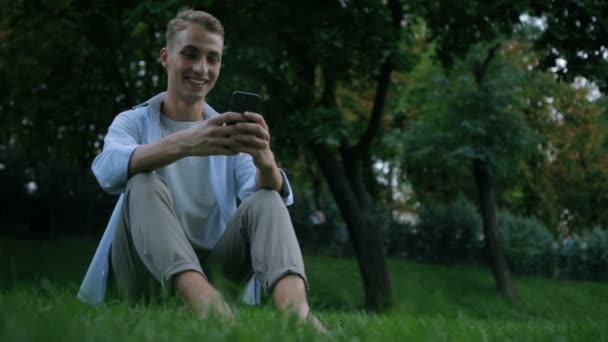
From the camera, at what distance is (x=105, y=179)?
340 centimetres

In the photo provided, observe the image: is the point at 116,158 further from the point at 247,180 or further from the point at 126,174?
the point at 247,180

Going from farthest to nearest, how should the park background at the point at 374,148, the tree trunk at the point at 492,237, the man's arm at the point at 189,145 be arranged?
the tree trunk at the point at 492,237 → the park background at the point at 374,148 → the man's arm at the point at 189,145

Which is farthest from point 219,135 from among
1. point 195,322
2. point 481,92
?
Result: point 481,92

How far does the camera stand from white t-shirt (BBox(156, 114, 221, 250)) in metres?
3.76

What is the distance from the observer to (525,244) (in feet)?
94.2

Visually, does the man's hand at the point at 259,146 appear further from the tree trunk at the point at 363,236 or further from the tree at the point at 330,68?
the tree trunk at the point at 363,236

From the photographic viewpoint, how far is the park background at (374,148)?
3541 millimetres

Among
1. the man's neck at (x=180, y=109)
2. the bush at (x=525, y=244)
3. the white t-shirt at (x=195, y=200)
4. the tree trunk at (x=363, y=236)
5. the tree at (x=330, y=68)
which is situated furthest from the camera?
the bush at (x=525, y=244)

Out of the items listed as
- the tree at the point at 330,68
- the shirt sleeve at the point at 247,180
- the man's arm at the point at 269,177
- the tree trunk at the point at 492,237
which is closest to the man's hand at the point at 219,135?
the man's arm at the point at 269,177

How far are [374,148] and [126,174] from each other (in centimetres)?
2021

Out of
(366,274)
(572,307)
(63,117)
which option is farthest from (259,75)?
(572,307)

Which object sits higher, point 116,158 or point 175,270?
point 116,158

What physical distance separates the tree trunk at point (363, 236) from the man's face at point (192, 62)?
1130 cm

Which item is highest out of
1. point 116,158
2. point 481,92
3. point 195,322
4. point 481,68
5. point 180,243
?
point 481,68
